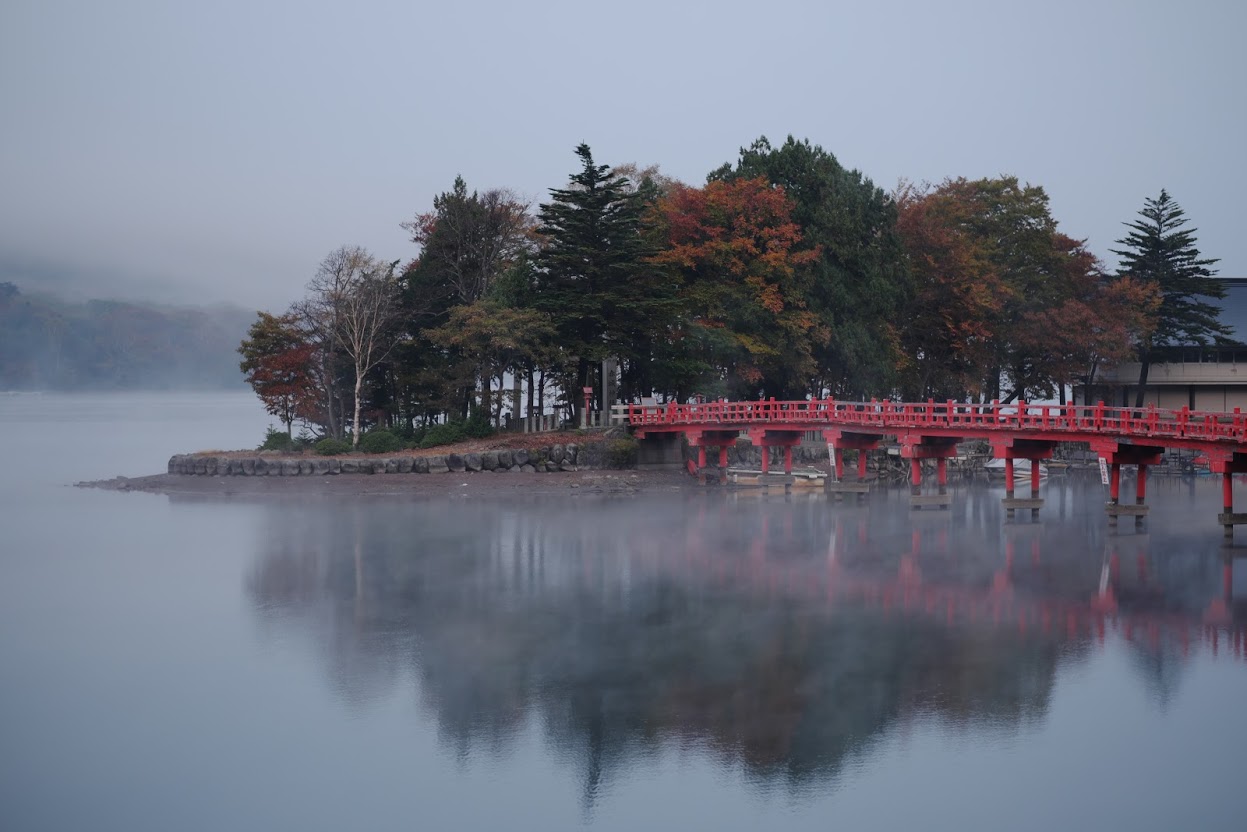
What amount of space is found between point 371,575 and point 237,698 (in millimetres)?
9458

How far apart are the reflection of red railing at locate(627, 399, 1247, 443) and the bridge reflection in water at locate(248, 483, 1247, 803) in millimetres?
3621

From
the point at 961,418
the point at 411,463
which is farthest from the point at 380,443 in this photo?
the point at 961,418

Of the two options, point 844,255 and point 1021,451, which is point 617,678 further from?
point 844,255

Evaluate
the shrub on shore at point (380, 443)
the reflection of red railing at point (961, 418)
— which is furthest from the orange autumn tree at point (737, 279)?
the shrub on shore at point (380, 443)

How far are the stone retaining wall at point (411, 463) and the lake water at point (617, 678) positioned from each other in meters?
9.09

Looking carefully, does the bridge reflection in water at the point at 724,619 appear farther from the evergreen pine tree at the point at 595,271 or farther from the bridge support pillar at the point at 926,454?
the evergreen pine tree at the point at 595,271

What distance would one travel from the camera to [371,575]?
3091cm

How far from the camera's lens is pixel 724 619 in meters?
26.0

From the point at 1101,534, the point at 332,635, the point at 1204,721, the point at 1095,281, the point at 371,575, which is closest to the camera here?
the point at 1204,721

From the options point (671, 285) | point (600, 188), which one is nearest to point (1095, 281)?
point (671, 285)

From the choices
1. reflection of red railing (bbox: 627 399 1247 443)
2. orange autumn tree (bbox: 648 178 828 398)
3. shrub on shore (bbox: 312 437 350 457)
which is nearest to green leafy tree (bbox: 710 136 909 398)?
orange autumn tree (bbox: 648 178 828 398)

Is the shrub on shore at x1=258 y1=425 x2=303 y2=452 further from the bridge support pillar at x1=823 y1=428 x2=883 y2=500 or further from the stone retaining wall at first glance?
the bridge support pillar at x1=823 y1=428 x2=883 y2=500

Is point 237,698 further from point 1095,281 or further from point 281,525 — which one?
point 1095,281

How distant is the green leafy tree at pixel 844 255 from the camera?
181 ft
